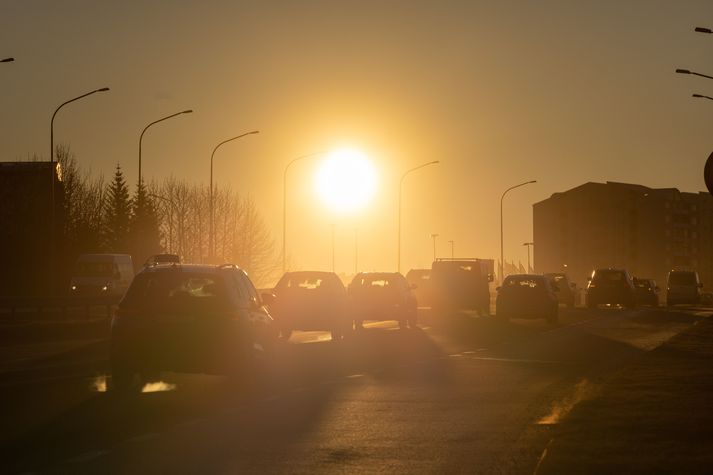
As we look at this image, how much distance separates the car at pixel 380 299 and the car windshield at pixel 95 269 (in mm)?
20939

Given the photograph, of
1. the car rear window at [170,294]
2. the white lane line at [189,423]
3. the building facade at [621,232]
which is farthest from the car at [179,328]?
the building facade at [621,232]

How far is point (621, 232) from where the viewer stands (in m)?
173

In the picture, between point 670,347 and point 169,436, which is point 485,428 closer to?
point 169,436

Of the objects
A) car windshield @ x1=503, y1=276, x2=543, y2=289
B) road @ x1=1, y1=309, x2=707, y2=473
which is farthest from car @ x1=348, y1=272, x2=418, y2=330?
road @ x1=1, y1=309, x2=707, y2=473

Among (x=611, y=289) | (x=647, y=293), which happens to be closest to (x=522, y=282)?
(x=611, y=289)


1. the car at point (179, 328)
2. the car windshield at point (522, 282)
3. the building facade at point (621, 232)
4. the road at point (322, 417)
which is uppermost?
the building facade at point (621, 232)

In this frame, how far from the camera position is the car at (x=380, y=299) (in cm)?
3647

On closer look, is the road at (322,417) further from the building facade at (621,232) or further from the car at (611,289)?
the building facade at (621,232)

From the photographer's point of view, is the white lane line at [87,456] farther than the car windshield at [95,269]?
No

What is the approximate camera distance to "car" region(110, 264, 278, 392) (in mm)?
15820

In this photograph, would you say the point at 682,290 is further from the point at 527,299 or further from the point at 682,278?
the point at 527,299

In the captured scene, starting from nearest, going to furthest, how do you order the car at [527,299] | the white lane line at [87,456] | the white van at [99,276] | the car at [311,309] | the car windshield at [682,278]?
the white lane line at [87,456] < the car at [311,309] < the car at [527,299] < the white van at [99,276] < the car windshield at [682,278]

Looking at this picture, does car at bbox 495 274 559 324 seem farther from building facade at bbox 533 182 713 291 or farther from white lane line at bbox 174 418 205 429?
building facade at bbox 533 182 713 291

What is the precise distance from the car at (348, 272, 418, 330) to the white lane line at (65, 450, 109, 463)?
25695 mm
